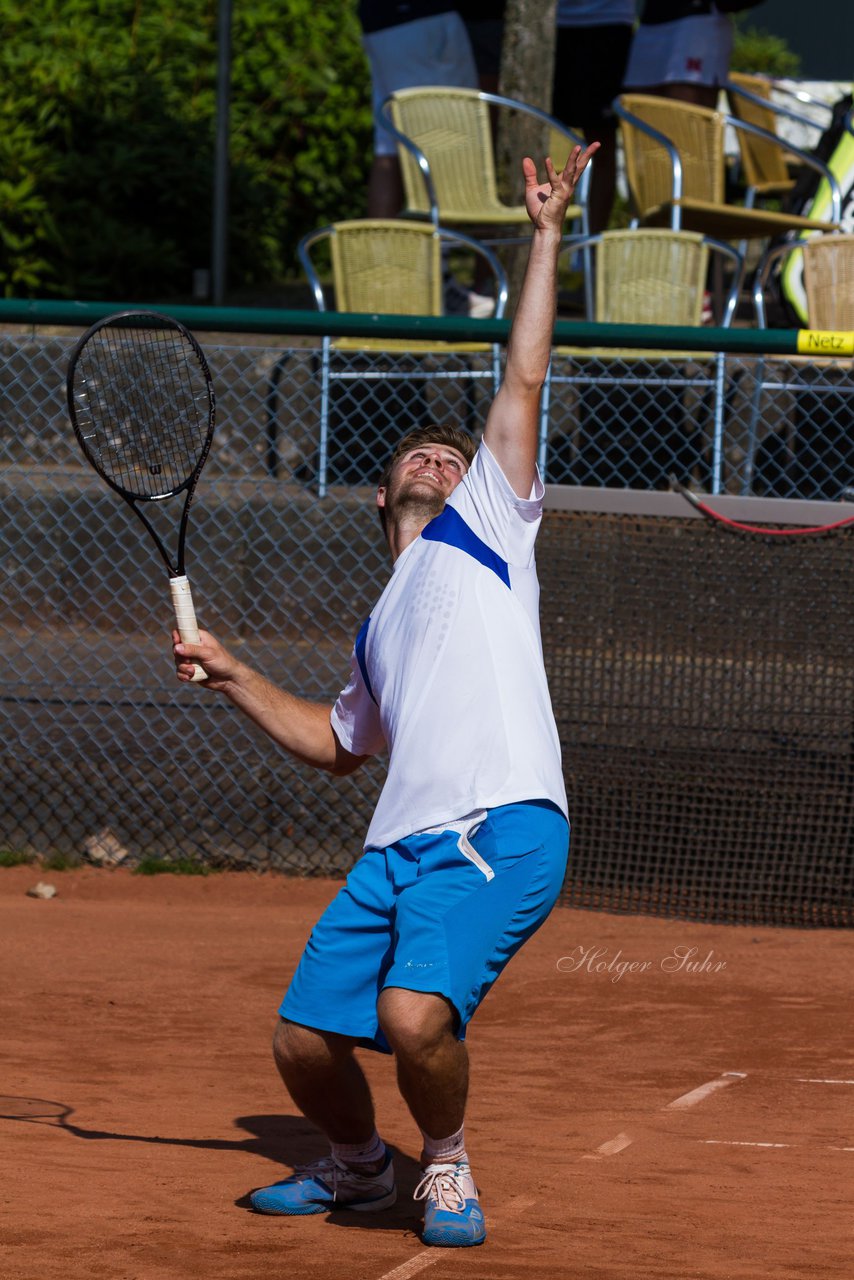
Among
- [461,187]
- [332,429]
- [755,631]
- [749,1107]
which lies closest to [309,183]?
[461,187]

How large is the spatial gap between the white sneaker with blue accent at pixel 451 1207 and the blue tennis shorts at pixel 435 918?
290 mm

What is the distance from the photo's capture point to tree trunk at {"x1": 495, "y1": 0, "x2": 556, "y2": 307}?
335 inches

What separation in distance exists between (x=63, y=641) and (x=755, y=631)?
2905 millimetres

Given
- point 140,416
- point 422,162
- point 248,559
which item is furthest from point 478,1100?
point 422,162

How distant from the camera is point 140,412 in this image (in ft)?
14.5

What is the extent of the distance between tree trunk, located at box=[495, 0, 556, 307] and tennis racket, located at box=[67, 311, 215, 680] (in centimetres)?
431

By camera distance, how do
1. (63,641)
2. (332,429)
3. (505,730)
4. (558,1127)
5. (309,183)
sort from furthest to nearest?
(309,183), (332,429), (63,641), (558,1127), (505,730)

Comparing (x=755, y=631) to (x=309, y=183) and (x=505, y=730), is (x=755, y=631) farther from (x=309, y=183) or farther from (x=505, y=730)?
(x=309, y=183)

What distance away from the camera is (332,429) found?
26.0ft

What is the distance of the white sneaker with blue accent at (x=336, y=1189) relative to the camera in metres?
3.71

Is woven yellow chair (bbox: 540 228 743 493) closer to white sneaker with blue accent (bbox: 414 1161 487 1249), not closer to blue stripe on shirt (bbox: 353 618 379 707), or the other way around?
blue stripe on shirt (bbox: 353 618 379 707)

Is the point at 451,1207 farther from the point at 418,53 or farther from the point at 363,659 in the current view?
the point at 418,53

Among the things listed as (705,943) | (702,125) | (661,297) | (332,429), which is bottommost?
(705,943)

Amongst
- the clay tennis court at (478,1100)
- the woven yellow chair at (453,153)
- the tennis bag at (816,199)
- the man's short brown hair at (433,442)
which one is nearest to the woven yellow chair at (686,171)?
the tennis bag at (816,199)
